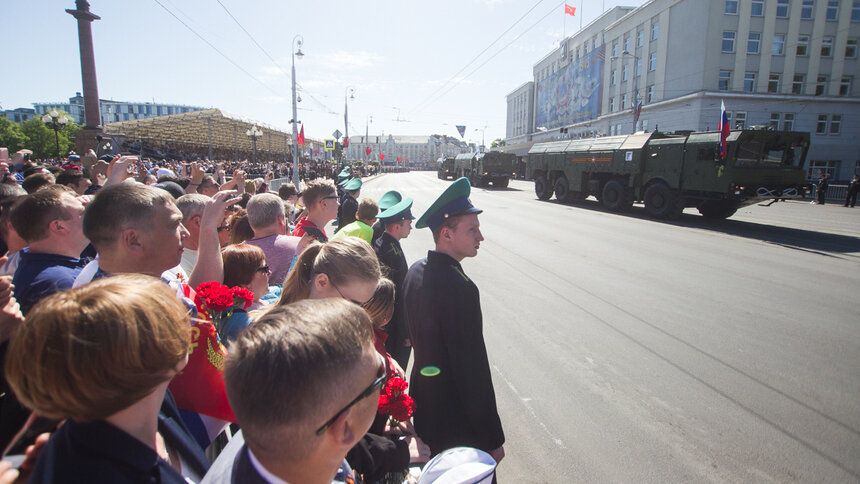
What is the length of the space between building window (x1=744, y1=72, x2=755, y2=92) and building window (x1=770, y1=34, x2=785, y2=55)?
2.64 meters

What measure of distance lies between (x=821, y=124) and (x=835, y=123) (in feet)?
4.07

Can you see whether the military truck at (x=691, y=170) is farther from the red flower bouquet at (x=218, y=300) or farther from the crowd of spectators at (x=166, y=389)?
the crowd of spectators at (x=166, y=389)

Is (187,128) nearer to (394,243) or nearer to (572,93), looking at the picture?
(394,243)

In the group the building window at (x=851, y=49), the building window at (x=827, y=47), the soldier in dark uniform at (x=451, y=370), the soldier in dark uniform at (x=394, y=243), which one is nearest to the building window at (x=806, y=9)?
the building window at (x=827, y=47)

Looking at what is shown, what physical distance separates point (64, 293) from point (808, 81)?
52.7 metres

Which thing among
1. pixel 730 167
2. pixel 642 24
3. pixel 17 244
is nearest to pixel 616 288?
pixel 17 244

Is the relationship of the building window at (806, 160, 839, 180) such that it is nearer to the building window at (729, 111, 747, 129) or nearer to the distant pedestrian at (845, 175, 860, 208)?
the building window at (729, 111, 747, 129)

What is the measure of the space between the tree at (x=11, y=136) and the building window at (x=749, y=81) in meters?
81.6

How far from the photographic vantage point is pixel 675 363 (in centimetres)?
429

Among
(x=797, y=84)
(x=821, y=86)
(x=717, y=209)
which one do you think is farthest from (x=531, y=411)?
(x=821, y=86)

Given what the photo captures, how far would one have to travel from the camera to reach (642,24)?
4519cm

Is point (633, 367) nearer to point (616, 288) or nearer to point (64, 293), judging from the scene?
point (616, 288)

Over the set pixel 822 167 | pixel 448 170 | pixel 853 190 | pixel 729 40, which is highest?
pixel 729 40

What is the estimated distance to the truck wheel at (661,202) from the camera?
14.7 metres
